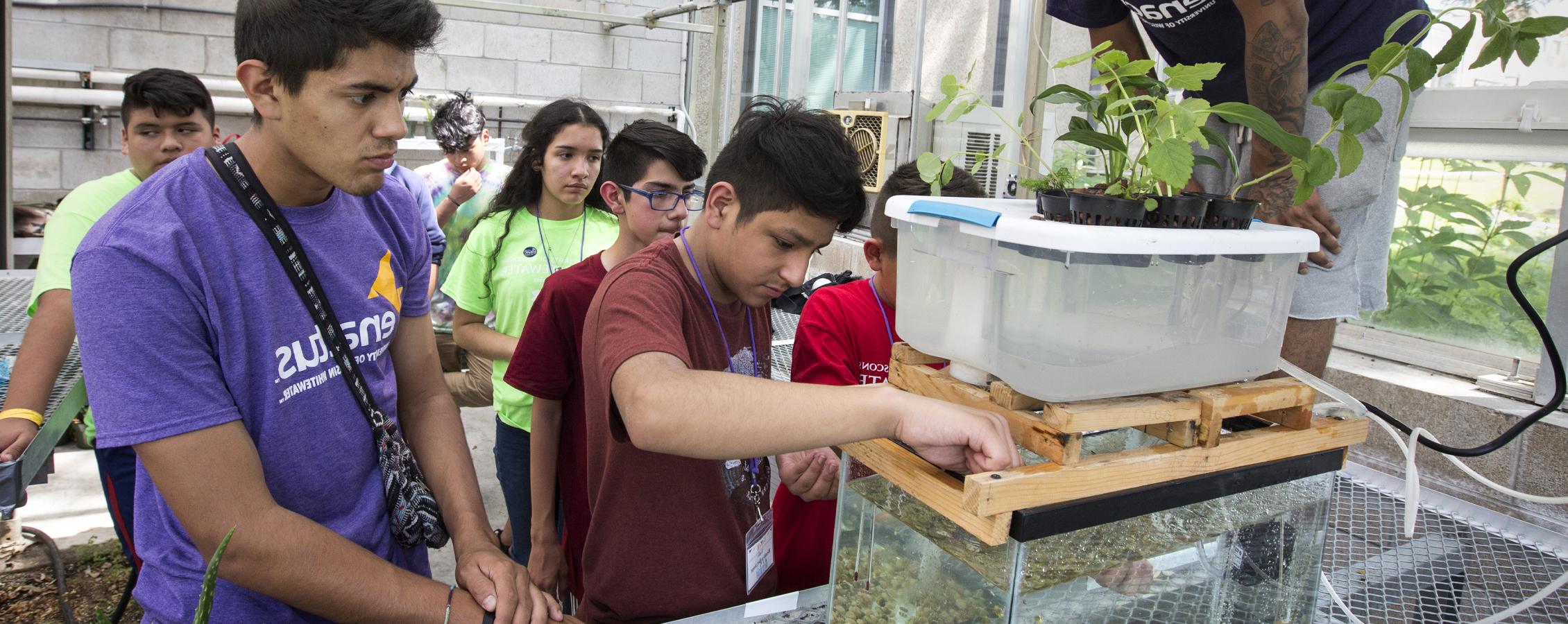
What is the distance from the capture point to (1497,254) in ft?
9.28

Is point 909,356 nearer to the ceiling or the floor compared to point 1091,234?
nearer to the floor

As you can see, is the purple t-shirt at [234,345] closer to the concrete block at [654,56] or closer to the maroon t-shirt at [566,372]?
the maroon t-shirt at [566,372]

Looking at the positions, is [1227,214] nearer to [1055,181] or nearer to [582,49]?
[1055,181]

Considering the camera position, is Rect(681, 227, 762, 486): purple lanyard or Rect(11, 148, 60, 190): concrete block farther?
Rect(11, 148, 60, 190): concrete block

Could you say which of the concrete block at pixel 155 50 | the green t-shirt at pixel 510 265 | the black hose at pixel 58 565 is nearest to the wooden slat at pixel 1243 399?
the green t-shirt at pixel 510 265

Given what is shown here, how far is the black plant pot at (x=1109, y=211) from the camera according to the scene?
1030mm

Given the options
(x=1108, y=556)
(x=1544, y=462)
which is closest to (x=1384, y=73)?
(x=1108, y=556)

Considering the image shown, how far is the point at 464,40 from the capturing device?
24.9 feet

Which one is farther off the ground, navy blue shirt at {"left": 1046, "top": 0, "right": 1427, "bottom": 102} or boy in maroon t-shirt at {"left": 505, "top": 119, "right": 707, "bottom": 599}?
navy blue shirt at {"left": 1046, "top": 0, "right": 1427, "bottom": 102}

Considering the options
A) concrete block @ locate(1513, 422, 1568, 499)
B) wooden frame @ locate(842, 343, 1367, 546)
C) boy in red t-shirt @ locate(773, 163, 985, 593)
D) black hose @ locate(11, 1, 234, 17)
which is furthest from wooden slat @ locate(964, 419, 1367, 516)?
black hose @ locate(11, 1, 234, 17)

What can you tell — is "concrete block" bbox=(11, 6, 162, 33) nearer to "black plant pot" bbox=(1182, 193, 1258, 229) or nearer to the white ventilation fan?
the white ventilation fan

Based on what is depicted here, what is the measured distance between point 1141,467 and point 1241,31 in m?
1.17

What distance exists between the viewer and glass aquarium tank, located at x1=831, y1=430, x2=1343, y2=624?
1066 millimetres

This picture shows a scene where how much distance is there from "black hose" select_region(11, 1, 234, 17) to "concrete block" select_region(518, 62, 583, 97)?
2094mm
